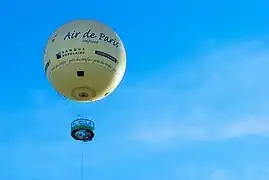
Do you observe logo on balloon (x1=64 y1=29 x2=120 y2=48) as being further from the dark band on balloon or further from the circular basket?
the circular basket

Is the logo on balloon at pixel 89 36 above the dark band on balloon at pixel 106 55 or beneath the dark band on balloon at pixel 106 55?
above

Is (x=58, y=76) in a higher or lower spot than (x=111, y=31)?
lower

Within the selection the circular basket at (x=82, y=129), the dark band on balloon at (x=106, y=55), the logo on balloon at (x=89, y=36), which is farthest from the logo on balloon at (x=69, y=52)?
the circular basket at (x=82, y=129)

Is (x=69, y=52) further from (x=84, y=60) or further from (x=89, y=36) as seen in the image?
(x=89, y=36)

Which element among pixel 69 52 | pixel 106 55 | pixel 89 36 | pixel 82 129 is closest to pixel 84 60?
pixel 69 52

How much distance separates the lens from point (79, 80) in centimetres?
2086

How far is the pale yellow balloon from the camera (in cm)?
2077

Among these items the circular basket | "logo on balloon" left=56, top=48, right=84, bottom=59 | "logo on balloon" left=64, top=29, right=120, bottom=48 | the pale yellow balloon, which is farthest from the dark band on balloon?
the circular basket

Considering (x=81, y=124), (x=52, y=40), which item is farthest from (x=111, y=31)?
(x=81, y=124)

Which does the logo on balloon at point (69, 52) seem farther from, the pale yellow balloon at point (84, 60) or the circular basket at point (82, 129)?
the circular basket at point (82, 129)

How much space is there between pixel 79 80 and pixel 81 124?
7678 millimetres

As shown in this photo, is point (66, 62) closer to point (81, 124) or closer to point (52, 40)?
point (52, 40)

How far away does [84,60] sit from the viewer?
2067cm

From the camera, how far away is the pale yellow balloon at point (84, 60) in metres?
20.8
